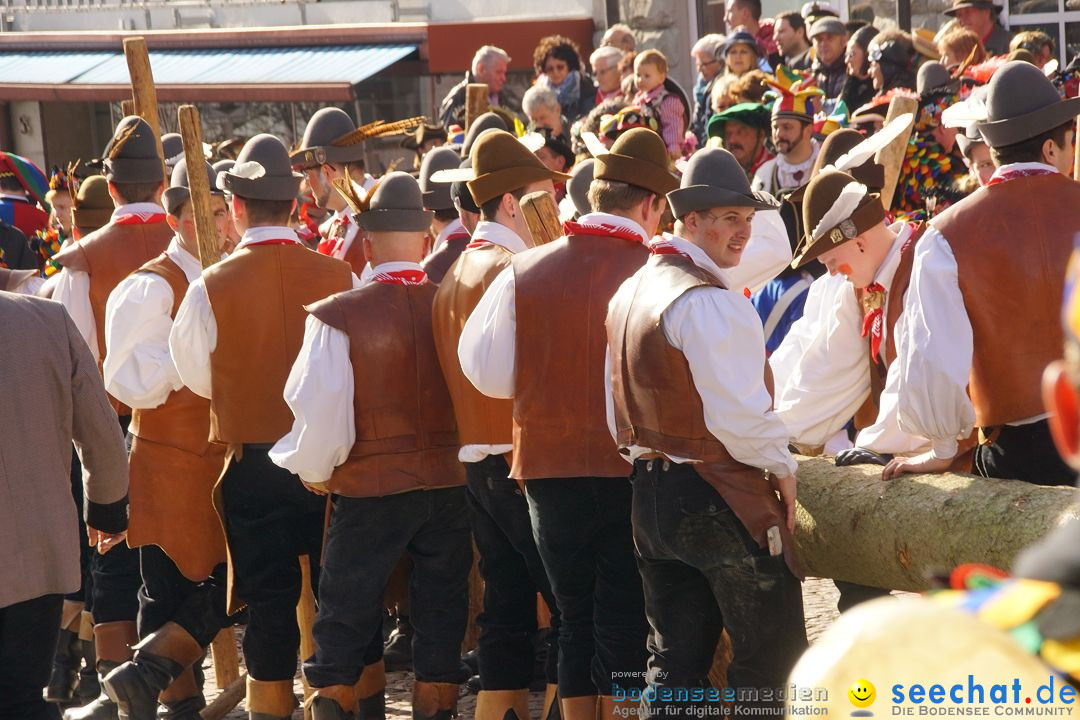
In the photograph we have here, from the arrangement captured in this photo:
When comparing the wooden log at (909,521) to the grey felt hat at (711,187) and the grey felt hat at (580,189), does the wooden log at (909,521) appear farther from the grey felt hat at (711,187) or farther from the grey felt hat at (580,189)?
the grey felt hat at (580,189)

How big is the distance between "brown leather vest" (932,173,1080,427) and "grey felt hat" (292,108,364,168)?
386 cm

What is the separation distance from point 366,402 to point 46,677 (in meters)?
1.26

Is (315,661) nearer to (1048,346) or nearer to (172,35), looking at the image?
(1048,346)

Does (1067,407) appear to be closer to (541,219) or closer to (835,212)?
(835,212)

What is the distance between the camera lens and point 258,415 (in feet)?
16.9

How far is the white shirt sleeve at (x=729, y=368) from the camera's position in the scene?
3775 mm

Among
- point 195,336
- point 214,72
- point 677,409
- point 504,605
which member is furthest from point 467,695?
point 214,72

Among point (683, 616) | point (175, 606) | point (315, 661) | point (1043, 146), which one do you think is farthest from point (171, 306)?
point (1043, 146)

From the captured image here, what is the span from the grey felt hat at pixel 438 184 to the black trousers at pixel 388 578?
1719 millimetres

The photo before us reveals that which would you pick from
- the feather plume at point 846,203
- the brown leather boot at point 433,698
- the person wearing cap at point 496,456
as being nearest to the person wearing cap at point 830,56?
the person wearing cap at point 496,456

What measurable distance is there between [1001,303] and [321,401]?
81.4 inches

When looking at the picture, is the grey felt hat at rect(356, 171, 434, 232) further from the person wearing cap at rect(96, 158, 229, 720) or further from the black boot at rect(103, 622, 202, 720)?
the black boot at rect(103, 622, 202, 720)

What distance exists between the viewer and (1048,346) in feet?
13.2

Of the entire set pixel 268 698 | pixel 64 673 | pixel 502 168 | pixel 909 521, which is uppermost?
pixel 502 168
